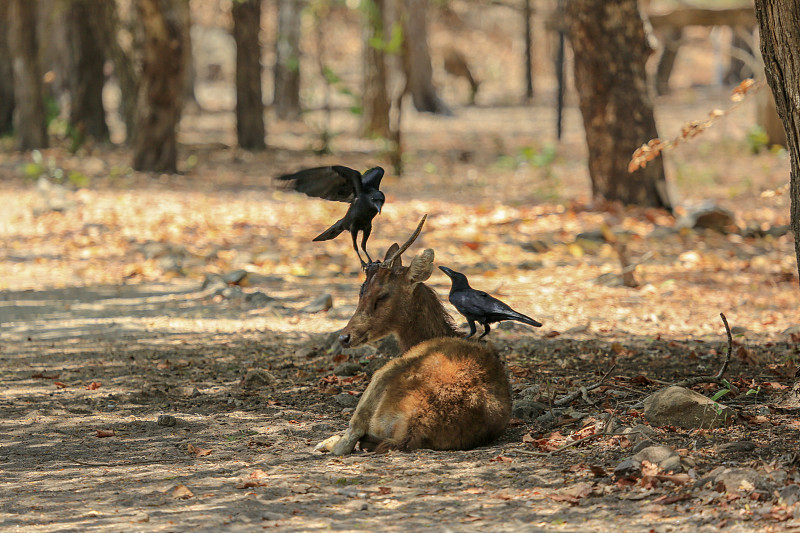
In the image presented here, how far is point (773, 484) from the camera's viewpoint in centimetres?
395

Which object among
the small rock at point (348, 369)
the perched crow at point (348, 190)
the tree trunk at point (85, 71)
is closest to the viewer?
the perched crow at point (348, 190)

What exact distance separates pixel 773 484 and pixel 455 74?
89.1 feet

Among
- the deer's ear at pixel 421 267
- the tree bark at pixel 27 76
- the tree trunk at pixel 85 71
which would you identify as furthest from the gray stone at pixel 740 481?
the tree trunk at pixel 85 71

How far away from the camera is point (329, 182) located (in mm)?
5406

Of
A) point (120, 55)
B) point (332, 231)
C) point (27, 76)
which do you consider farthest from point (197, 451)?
point (27, 76)

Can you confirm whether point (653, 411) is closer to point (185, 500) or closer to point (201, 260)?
point (185, 500)

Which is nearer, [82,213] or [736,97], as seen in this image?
[736,97]

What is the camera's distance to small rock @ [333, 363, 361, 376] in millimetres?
6445

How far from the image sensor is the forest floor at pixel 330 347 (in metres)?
4.09

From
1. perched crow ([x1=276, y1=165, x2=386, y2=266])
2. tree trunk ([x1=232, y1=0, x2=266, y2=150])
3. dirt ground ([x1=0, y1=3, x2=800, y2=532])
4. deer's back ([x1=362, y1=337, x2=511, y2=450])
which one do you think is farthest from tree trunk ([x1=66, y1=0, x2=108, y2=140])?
deer's back ([x1=362, y1=337, x2=511, y2=450])

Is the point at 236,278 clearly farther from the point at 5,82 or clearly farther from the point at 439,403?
the point at 5,82

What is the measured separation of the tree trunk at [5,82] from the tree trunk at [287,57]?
635 centimetres

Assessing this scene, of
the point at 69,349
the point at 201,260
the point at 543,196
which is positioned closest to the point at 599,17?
the point at 543,196

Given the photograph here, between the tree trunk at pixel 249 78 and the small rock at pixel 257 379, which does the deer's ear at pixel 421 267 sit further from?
the tree trunk at pixel 249 78
